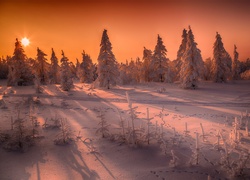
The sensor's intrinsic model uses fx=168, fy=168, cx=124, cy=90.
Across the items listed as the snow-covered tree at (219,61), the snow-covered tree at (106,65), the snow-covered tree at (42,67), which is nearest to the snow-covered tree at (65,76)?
the snow-covered tree at (106,65)

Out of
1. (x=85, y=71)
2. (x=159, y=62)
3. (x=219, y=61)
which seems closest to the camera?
(x=219, y=61)

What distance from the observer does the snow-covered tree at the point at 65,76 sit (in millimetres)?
28219

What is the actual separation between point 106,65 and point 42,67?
80.8 feet

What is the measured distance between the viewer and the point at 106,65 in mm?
30375

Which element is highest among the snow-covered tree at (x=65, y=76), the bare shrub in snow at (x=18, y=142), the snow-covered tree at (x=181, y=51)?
the snow-covered tree at (x=181, y=51)

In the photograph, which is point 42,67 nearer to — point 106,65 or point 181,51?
point 106,65

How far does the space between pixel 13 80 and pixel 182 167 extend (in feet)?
130

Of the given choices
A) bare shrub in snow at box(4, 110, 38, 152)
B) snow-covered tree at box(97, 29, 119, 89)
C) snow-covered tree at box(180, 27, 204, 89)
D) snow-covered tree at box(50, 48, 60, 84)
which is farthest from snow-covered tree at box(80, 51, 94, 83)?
bare shrub in snow at box(4, 110, 38, 152)

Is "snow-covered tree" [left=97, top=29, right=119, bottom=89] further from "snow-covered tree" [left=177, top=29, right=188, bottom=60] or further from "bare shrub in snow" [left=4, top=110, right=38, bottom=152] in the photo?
"bare shrub in snow" [left=4, top=110, right=38, bottom=152]

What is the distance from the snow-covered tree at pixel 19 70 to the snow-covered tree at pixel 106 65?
18364mm

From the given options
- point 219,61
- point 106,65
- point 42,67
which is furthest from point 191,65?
point 42,67

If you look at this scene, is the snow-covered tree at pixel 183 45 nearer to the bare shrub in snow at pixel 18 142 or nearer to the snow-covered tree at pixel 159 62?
the snow-covered tree at pixel 159 62

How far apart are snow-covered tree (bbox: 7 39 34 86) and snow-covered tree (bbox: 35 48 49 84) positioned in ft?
21.5

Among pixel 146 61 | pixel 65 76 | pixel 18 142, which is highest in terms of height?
pixel 146 61
